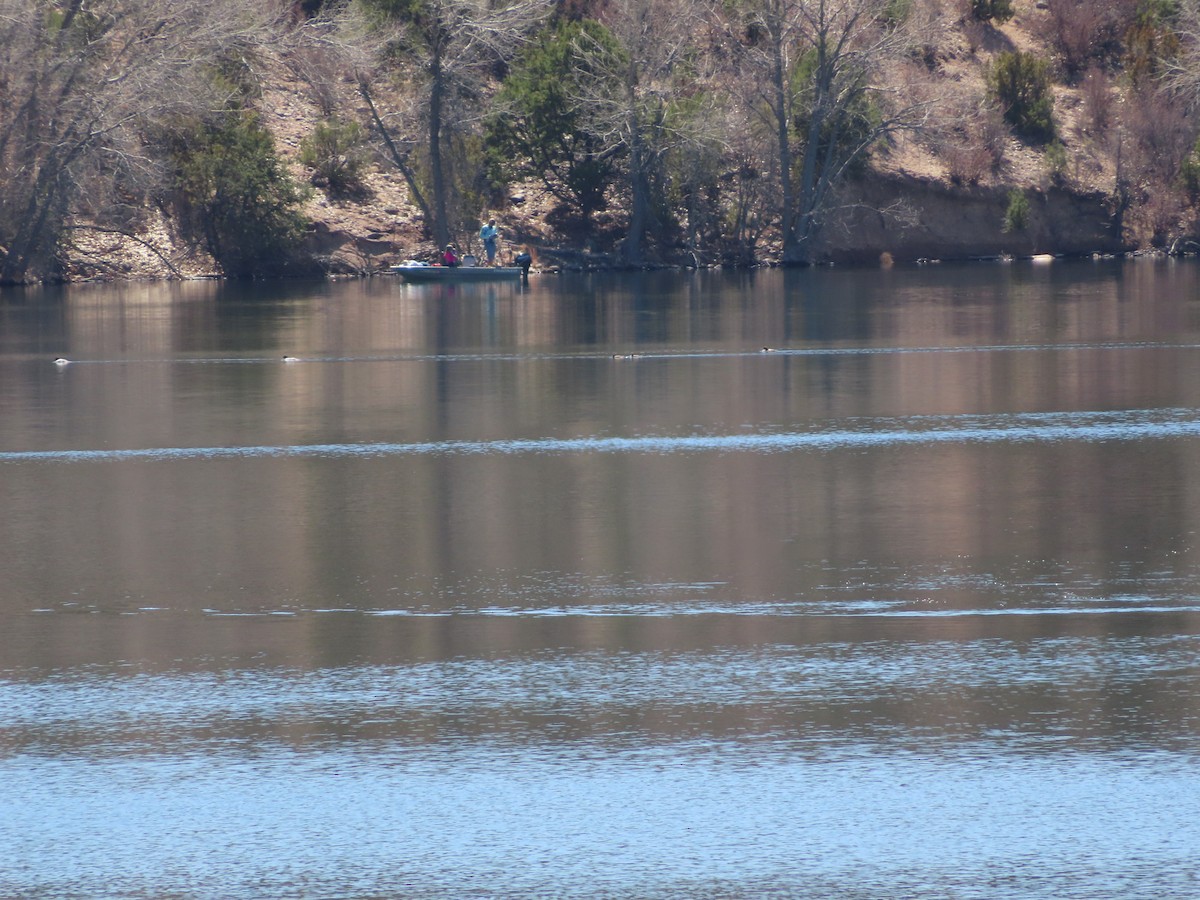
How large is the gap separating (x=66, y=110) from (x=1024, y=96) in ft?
119

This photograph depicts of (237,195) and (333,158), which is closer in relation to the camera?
(237,195)

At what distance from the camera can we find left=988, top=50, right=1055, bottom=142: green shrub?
224ft

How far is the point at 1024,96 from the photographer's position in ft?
225

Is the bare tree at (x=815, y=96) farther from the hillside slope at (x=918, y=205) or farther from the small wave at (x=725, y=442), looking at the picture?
the small wave at (x=725, y=442)

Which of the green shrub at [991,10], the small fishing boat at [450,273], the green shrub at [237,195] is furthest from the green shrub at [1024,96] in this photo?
the green shrub at [237,195]

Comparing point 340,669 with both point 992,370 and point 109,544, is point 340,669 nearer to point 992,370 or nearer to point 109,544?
point 109,544

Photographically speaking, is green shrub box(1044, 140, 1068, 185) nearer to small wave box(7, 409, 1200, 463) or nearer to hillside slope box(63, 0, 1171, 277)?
hillside slope box(63, 0, 1171, 277)

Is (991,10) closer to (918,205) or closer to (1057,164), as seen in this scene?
(1057,164)

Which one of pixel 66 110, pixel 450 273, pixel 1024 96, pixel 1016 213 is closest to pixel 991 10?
pixel 1024 96

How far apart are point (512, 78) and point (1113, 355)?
136 ft

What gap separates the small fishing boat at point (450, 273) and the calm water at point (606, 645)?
30.7 metres

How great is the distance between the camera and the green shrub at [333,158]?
206 feet

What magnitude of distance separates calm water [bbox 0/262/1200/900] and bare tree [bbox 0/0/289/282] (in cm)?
3307

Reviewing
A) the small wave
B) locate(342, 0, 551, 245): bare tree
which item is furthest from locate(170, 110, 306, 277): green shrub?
the small wave
